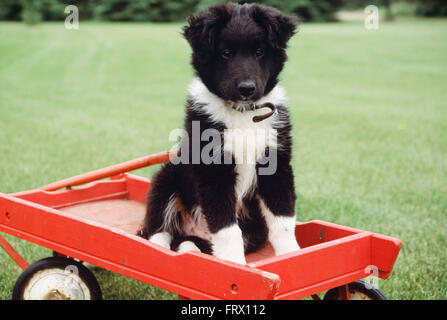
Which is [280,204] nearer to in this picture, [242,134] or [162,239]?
[242,134]

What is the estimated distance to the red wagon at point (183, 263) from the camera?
2.26 meters

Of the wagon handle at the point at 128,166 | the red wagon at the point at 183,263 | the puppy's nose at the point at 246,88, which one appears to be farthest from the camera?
the wagon handle at the point at 128,166

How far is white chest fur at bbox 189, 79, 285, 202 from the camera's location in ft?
9.01

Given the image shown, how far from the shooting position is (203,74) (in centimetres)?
283

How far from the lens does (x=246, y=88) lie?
2.56 m

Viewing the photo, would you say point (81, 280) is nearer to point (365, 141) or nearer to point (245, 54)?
point (245, 54)

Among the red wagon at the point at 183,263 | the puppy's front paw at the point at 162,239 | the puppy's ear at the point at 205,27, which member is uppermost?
the puppy's ear at the point at 205,27

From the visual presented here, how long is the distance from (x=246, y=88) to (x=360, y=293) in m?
1.26

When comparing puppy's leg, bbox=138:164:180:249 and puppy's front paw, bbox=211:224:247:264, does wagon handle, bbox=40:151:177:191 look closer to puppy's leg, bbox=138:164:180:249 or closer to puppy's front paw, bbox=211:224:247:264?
puppy's leg, bbox=138:164:180:249

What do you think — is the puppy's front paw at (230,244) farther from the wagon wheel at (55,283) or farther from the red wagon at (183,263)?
the wagon wheel at (55,283)

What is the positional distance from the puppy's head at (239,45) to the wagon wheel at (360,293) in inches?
44.7

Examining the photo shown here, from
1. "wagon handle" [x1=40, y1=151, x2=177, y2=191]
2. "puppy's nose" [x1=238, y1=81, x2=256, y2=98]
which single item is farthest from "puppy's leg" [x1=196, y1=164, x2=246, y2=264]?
"wagon handle" [x1=40, y1=151, x2=177, y2=191]

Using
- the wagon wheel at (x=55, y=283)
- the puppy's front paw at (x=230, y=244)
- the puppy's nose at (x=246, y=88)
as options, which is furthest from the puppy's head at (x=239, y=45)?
the wagon wheel at (x=55, y=283)

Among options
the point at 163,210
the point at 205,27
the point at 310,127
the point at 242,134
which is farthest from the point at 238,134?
the point at 310,127
